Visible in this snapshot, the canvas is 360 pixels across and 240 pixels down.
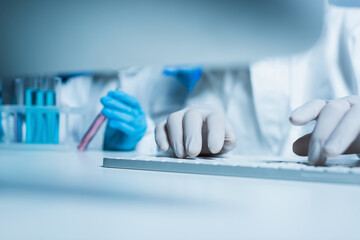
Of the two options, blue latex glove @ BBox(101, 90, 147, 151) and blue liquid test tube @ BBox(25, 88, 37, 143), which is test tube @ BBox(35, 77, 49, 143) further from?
blue latex glove @ BBox(101, 90, 147, 151)

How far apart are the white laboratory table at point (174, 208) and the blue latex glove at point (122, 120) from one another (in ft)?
1.43

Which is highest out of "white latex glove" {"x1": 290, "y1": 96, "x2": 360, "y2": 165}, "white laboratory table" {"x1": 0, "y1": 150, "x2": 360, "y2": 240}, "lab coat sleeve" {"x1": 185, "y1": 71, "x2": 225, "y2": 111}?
"lab coat sleeve" {"x1": 185, "y1": 71, "x2": 225, "y2": 111}

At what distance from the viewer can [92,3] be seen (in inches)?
7.4

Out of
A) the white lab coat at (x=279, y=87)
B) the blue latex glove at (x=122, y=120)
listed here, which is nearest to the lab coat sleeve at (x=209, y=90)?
the white lab coat at (x=279, y=87)

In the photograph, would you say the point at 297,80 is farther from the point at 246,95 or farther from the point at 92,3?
the point at 92,3

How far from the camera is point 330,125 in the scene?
1.24ft

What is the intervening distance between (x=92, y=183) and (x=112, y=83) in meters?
0.84

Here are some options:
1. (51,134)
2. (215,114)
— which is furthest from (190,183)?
(51,134)

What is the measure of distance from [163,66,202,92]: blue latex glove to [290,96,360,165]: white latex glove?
19.3 inches

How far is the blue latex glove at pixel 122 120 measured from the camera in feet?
2.43

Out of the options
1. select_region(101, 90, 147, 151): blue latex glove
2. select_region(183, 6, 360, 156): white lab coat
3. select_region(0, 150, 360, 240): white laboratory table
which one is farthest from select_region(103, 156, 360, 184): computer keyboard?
select_region(183, 6, 360, 156): white lab coat

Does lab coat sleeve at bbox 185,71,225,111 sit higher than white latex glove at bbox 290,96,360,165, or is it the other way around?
lab coat sleeve at bbox 185,71,225,111

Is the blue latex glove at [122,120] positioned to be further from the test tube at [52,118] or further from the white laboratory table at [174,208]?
the white laboratory table at [174,208]

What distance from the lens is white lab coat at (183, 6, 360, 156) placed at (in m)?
0.75
